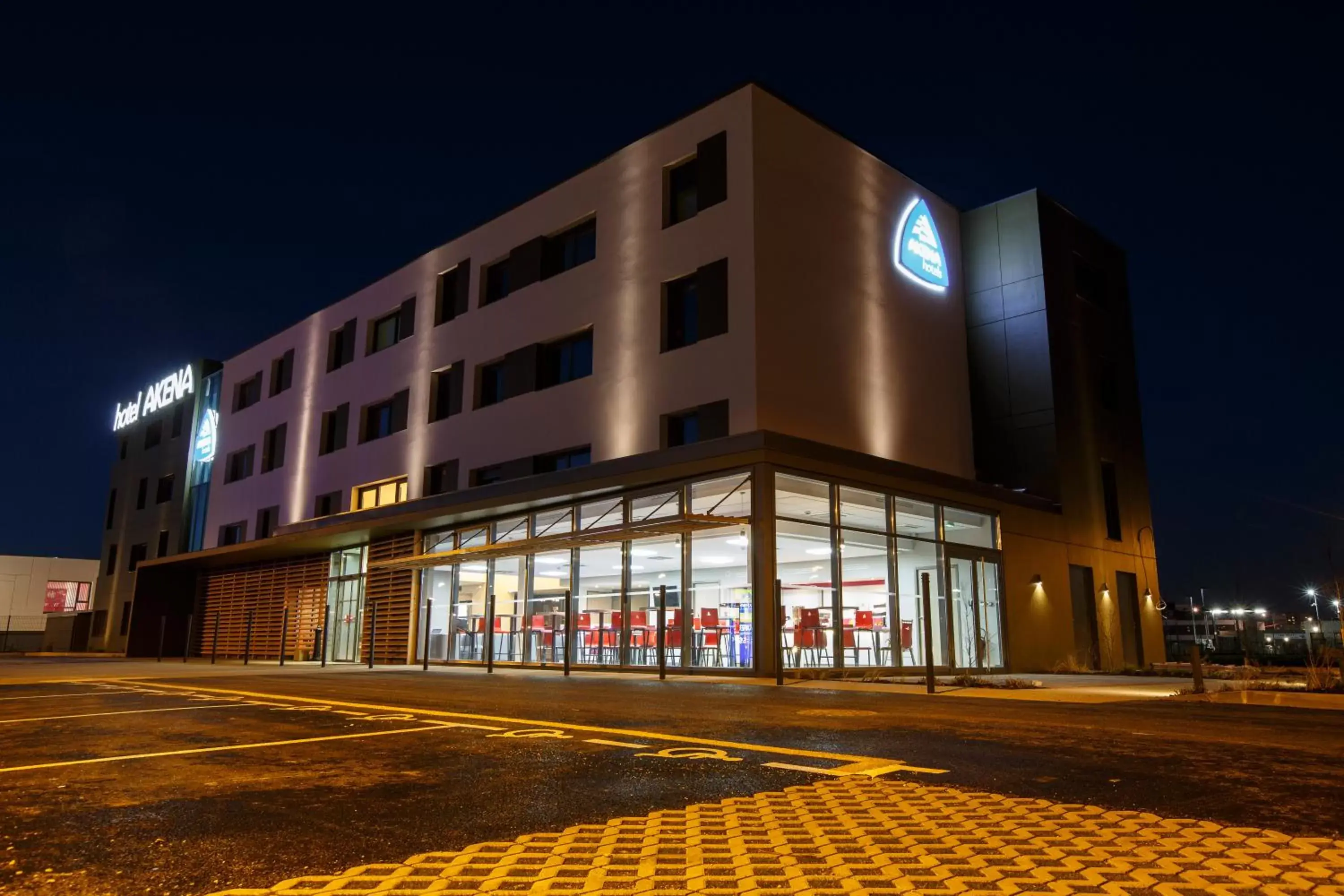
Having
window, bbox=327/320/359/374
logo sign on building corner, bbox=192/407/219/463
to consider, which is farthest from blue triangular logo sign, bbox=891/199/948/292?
logo sign on building corner, bbox=192/407/219/463

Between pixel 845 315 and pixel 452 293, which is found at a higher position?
pixel 452 293

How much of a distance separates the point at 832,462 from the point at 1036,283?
9.17 metres

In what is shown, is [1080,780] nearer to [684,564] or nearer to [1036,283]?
[684,564]

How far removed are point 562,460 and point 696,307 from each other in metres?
4.82

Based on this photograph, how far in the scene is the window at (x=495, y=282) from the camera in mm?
23422

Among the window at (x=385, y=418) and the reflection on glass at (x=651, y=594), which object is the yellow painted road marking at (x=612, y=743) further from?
the window at (x=385, y=418)

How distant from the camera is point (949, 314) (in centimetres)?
2194

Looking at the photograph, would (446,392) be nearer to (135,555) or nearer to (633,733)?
(633,733)

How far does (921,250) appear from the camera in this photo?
70.1ft

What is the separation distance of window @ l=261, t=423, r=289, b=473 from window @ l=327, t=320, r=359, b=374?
2.98m

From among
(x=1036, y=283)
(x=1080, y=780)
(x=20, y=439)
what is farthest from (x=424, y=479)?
(x=20, y=439)

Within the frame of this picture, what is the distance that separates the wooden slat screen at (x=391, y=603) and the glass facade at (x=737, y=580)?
11.0 feet

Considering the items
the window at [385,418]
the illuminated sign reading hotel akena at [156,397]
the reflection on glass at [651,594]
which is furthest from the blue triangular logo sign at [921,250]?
the illuminated sign reading hotel akena at [156,397]

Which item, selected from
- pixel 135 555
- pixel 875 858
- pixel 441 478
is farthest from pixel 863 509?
pixel 135 555
